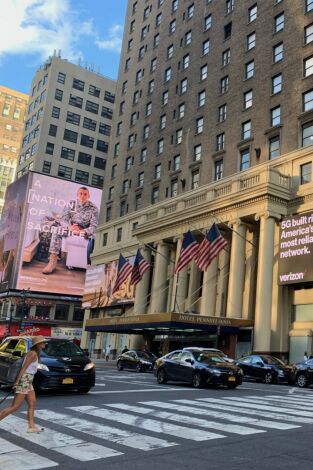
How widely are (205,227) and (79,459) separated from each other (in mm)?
35502

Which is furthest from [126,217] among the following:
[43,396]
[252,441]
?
[252,441]

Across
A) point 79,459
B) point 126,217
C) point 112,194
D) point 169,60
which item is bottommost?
point 79,459

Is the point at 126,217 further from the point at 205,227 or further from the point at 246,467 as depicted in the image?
the point at 246,467

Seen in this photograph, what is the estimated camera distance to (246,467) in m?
6.40

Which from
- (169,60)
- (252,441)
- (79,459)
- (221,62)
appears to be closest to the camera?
(79,459)

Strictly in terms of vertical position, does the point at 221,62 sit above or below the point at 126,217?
above

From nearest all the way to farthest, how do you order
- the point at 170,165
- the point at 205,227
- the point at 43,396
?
1. the point at 43,396
2. the point at 205,227
3. the point at 170,165

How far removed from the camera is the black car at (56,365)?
14062 mm

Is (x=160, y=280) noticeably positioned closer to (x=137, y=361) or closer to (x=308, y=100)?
(x=137, y=361)

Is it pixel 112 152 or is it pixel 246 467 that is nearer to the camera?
pixel 246 467

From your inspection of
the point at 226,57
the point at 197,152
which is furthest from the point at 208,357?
the point at 226,57

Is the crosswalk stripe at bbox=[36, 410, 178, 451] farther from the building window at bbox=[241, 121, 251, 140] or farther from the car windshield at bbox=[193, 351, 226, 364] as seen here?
the building window at bbox=[241, 121, 251, 140]

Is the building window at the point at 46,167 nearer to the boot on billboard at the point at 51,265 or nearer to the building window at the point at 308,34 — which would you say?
the boot on billboard at the point at 51,265

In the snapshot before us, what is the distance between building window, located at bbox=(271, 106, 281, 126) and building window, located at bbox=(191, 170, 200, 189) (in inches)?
373
